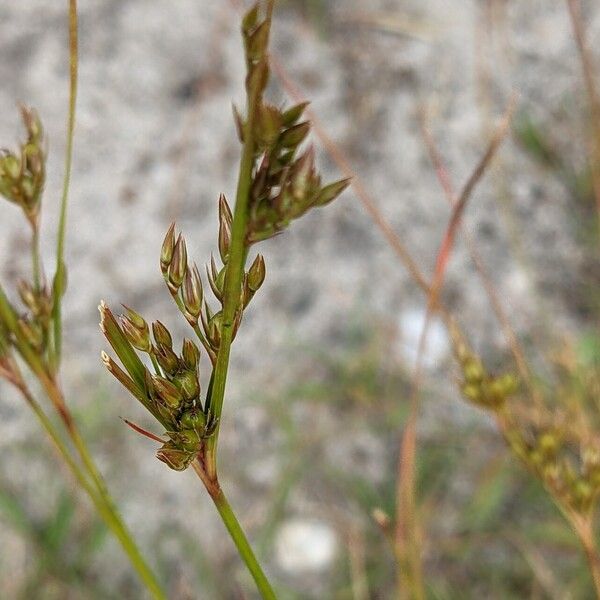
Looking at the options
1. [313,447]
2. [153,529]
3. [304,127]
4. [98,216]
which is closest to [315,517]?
[313,447]

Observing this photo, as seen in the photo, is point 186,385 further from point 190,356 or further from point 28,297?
point 28,297

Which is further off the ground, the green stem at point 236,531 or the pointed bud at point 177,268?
the pointed bud at point 177,268

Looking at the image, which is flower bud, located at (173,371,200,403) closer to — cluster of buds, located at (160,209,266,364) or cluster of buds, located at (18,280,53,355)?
cluster of buds, located at (160,209,266,364)

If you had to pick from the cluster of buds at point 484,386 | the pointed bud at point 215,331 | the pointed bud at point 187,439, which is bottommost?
the pointed bud at point 187,439

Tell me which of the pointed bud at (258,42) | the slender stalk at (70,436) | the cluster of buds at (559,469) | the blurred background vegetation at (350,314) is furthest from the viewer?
the blurred background vegetation at (350,314)

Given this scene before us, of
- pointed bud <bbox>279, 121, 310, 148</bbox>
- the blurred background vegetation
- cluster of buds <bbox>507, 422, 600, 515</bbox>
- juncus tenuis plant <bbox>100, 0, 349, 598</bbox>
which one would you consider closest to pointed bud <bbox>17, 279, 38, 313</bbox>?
juncus tenuis plant <bbox>100, 0, 349, 598</bbox>

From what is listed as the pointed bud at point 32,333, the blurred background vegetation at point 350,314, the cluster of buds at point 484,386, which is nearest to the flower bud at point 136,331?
the pointed bud at point 32,333

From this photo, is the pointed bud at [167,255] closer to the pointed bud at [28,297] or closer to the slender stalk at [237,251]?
the slender stalk at [237,251]
